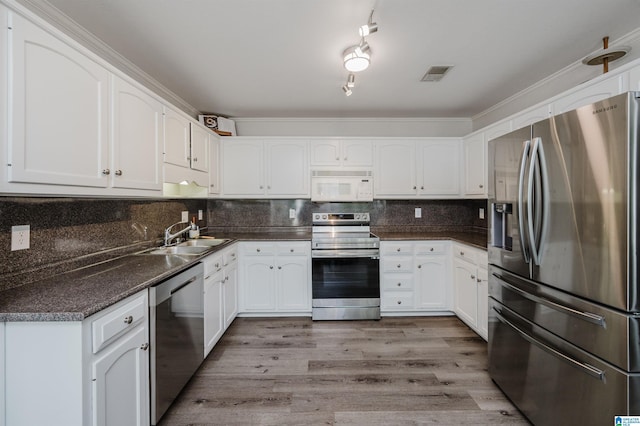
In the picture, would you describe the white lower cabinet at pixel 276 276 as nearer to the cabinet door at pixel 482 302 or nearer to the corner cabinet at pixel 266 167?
the corner cabinet at pixel 266 167

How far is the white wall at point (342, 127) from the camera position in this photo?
3.66 metres

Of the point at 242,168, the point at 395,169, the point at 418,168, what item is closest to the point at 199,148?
the point at 242,168

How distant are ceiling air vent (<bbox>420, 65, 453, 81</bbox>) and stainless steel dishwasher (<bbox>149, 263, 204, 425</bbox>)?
98.9 inches

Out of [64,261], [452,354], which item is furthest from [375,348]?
[64,261]

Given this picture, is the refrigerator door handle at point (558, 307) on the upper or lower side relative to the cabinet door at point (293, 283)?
upper

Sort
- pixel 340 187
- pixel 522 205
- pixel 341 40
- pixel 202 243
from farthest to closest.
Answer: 1. pixel 340 187
2. pixel 202 243
3. pixel 341 40
4. pixel 522 205

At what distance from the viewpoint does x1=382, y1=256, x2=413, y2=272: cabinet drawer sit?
3.04 m

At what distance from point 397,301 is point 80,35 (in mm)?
3496

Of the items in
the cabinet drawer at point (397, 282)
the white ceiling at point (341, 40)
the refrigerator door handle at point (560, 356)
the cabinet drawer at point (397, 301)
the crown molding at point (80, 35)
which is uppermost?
the white ceiling at point (341, 40)

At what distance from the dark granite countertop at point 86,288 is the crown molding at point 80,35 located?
1.14 metres

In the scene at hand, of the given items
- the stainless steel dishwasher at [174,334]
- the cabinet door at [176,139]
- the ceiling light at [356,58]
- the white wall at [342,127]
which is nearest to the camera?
the stainless steel dishwasher at [174,334]

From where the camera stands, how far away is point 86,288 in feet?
4.21

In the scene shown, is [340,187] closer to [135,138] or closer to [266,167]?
[266,167]

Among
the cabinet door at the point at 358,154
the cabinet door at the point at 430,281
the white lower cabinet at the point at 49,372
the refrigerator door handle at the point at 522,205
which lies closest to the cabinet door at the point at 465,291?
the cabinet door at the point at 430,281
